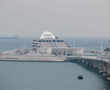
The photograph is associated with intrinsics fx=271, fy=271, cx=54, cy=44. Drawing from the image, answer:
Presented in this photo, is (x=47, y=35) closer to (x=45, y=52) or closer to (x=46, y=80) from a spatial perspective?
(x=45, y=52)

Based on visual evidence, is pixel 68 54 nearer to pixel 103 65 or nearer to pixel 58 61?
pixel 58 61

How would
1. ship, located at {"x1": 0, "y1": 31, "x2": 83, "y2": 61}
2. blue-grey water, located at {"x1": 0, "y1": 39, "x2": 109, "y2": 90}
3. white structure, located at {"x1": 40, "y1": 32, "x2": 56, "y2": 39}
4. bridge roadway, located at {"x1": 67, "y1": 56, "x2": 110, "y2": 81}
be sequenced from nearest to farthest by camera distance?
blue-grey water, located at {"x1": 0, "y1": 39, "x2": 109, "y2": 90} → bridge roadway, located at {"x1": 67, "y1": 56, "x2": 110, "y2": 81} → ship, located at {"x1": 0, "y1": 31, "x2": 83, "y2": 61} → white structure, located at {"x1": 40, "y1": 32, "x2": 56, "y2": 39}

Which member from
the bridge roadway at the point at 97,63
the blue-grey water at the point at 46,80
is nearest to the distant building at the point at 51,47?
the bridge roadway at the point at 97,63

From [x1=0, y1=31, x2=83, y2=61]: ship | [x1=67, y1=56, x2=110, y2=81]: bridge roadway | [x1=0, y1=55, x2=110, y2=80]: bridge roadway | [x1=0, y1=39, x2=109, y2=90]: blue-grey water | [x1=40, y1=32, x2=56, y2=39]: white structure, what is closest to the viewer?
[x1=0, y1=39, x2=109, y2=90]: blue-grey water

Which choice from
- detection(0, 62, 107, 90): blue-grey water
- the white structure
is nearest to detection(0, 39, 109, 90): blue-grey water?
detection(0, 62, 107, 90): blue-grey water

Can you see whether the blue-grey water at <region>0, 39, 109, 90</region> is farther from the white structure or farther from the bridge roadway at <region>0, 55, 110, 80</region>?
the white structure

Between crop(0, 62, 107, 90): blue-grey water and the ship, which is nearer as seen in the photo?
crop(0, 62, 107, 90): blue-grey water

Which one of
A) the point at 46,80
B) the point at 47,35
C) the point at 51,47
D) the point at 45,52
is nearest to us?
the point at 46,80

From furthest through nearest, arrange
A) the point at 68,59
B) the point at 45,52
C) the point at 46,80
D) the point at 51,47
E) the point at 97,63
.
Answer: the point at 51,47, the point at 45,52, the point at 68,59, the point at 97,63, the point at 46,80

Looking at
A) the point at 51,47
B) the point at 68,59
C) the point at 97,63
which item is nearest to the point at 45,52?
the point at 51,47
